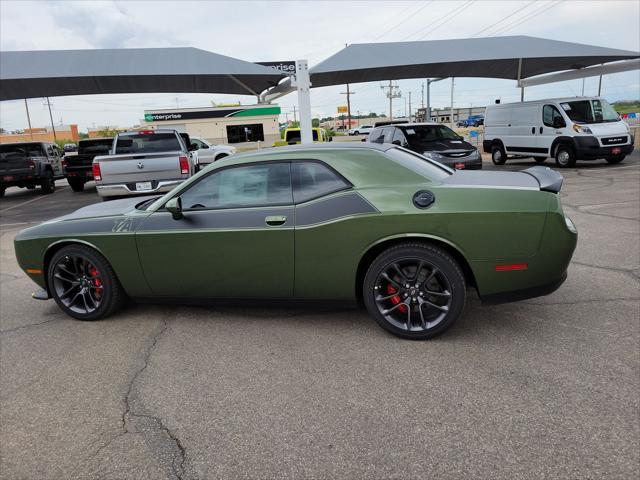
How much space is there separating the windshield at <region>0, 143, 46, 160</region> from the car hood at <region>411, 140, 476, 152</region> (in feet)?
43.5

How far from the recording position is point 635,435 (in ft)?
8.06

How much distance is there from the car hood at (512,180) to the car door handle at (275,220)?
4.23 ft

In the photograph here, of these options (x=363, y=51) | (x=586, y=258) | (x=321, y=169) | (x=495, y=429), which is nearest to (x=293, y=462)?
(x=495, y=429)

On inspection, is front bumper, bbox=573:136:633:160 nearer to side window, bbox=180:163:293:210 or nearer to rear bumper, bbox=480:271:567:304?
rear bumper, bbox=480:271:567:304

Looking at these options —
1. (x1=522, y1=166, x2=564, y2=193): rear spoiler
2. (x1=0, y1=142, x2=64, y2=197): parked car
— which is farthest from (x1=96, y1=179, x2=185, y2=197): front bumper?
(x1=0, y1=142, x2=64, y2=197): parked car

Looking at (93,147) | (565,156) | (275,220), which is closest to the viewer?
(275,220)

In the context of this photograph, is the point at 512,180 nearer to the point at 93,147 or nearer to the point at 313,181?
the point at 313,181

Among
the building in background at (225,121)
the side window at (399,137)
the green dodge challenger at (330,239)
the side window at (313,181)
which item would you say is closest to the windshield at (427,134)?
the side window at (399,137)

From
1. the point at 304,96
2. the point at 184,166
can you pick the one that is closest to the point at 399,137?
the point at 304,96

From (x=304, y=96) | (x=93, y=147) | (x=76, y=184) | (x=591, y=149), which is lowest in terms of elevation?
(x=76, y=184)

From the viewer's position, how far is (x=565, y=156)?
15.3m

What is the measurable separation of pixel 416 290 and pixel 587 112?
14.3 metres

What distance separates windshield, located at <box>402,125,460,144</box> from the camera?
13031 mm

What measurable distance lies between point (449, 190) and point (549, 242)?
2.58 ft
